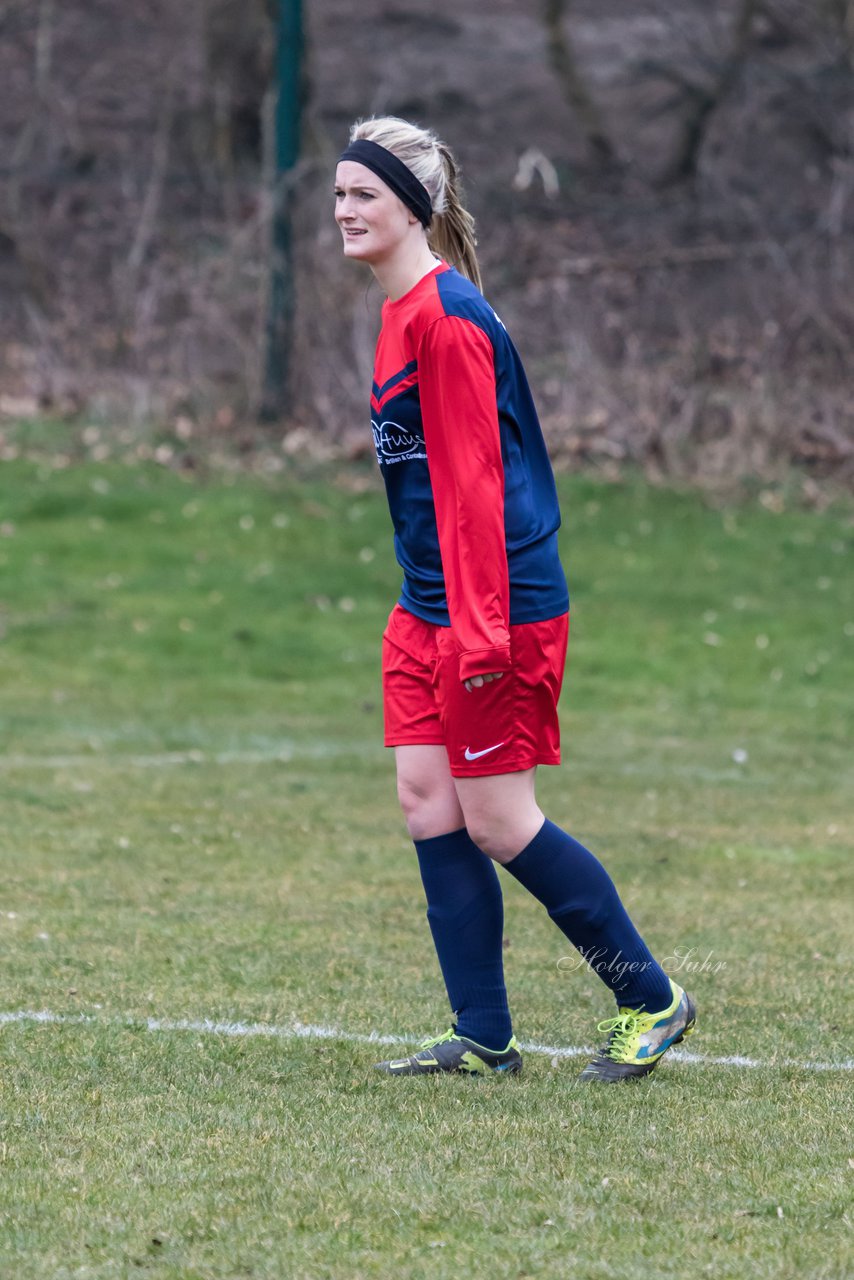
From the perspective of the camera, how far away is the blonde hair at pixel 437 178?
438 cm

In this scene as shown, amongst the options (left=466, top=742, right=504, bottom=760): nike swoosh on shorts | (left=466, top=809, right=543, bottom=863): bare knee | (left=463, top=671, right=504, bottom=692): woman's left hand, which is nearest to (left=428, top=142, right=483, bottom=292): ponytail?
(left=463, top=671, right=504, bottom=692): woman's left hand

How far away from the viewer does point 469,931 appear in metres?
4.55

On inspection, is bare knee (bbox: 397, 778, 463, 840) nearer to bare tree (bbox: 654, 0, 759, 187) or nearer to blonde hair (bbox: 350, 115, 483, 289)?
blonde hair (bbox: 350, 115, 483, 289)

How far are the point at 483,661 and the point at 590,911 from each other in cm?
70

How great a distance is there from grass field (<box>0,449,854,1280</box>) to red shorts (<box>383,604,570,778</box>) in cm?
76

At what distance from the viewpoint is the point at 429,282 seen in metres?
4.31

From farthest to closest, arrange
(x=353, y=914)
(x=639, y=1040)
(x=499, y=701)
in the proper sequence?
(x=353, y=914), (x=639, y=1040), (x=499, y=701)

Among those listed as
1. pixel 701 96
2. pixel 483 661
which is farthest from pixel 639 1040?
pixel 701 96

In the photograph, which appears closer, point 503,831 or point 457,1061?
point 503,831

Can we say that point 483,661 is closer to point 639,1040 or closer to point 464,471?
point 464,471

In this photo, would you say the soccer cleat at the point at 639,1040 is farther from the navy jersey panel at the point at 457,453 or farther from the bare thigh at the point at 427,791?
the navy jersey panel at the point at 457,453

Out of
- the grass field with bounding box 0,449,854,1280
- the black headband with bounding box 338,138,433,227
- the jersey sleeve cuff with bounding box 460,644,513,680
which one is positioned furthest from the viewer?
the black headband with bounding box 338,138,433,227

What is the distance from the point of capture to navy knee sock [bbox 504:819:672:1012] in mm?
4391

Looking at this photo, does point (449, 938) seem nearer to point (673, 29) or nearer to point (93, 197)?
point (93, 197)
